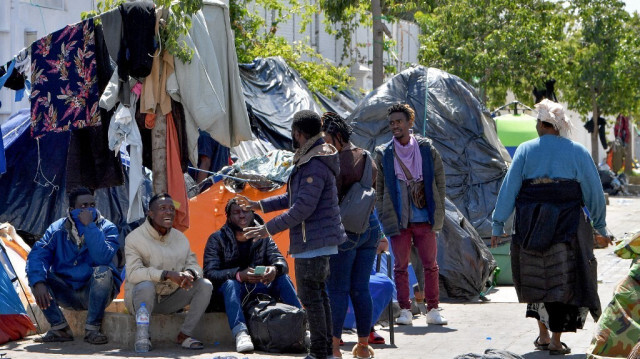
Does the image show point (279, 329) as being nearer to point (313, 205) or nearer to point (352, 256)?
point (352, 256)

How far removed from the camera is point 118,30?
8.48 metres

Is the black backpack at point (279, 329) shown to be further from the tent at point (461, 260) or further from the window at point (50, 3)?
the window at point (50, 3)

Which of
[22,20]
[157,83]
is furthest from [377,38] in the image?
[157,83]

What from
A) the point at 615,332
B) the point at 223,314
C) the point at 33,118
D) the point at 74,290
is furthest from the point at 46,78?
the point at 615,332

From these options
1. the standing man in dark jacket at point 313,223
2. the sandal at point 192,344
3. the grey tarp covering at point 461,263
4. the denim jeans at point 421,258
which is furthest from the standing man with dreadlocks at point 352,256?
the grey tarp covering at point 461,263

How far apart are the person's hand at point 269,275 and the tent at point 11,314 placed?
6.48 feet

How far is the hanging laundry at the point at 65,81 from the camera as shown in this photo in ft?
29.4

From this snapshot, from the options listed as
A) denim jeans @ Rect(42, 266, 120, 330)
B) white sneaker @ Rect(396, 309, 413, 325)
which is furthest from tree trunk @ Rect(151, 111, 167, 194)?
white sneaker @ Rect(396, 309, 413, 325)

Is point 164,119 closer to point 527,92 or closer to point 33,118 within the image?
point 33,118

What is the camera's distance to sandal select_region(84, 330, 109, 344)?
8.38 meters

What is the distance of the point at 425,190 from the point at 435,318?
109 centimetres

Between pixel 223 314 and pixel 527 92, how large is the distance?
2371 centimetres

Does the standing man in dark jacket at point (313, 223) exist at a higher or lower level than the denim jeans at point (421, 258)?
higher

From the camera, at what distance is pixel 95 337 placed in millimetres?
8375
